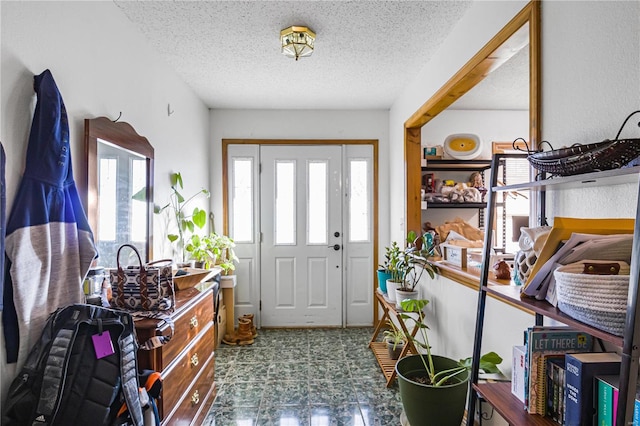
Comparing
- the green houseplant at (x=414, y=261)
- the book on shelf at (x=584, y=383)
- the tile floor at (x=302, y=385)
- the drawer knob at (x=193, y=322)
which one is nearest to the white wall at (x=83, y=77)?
the drawer knob at (x=193, y=322)

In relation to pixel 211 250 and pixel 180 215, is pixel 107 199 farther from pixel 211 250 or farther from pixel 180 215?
pixel 211 250

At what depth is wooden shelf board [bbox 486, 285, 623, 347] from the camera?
78 centimetres

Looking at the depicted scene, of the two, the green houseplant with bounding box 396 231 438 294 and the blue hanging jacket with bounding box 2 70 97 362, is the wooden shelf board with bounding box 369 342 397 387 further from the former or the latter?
the blue hanging jacket with bounding box 2 70 97 362

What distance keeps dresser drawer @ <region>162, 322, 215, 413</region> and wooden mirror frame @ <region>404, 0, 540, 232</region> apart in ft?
6.28

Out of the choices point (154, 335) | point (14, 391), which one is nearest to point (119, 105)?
point (154, 335)

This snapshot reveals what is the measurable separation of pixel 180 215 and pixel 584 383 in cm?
277

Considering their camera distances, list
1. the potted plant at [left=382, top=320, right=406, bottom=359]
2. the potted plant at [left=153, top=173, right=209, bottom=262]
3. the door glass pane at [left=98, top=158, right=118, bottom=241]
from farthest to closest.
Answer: the potted plant at [left=382, top=320, right=406, bottom=359], the potted plant at [left=153, top=173, right=209, bottom=262], the door glass pane at [left=98, top=158, right=118, bottom=241]

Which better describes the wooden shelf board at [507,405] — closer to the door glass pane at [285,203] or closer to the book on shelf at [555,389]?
the book on shelf at [555,389]

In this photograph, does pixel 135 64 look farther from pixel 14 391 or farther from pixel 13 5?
pixel 14 391

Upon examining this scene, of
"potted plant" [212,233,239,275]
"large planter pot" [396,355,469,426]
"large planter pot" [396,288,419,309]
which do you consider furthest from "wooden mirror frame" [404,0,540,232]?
"potted plant" [212,233,239,275]

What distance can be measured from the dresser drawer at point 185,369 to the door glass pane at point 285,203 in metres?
1.73

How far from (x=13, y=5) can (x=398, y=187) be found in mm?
3044

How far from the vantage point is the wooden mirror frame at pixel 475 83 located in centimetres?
145

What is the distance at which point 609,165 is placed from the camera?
911 millimetres
